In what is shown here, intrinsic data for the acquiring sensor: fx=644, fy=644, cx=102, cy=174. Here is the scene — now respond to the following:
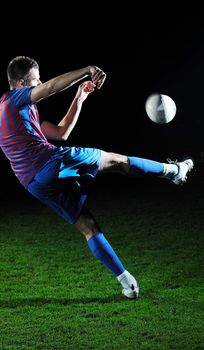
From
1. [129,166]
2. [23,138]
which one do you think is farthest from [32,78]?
[129,166]

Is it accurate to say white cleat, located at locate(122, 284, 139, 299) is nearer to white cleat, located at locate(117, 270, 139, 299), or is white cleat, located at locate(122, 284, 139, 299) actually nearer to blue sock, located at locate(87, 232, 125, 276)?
white cleat, located at locate(117, 270, 139, 299)

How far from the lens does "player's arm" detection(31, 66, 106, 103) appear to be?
3.32 m

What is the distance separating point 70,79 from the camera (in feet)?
11.1

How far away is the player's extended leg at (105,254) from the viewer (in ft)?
13.1

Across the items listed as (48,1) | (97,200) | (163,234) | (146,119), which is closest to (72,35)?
(48,1)

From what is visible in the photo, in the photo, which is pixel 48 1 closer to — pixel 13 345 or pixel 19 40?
pixel 19 40

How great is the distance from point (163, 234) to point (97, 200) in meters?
2.28

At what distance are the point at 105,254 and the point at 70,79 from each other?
119 centimetres

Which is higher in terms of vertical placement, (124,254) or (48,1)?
(48,1)

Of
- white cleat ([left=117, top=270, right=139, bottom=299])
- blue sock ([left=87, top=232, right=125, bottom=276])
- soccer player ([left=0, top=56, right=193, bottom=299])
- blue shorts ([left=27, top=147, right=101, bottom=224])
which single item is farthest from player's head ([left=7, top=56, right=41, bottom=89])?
white cleat ([left=117, top=270, right=139, bottom=299])

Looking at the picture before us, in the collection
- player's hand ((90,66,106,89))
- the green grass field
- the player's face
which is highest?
player's hand ((90,66,106,89))

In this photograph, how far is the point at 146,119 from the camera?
13.0 metres

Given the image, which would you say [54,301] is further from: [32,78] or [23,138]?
[32,78]

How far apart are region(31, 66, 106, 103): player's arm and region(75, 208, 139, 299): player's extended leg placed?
0.90 metres
